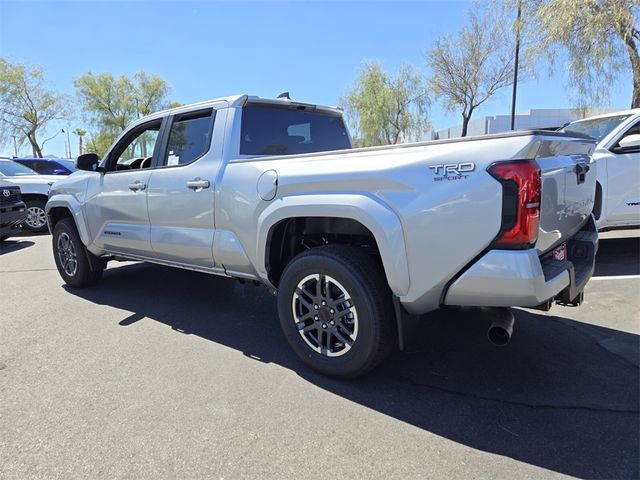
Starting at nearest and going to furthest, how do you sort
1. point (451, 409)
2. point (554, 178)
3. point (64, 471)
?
point (64, 471) → point (554, 178) → point (451, 409)

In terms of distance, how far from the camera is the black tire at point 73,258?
542 centimetres

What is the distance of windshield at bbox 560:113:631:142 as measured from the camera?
5.96m

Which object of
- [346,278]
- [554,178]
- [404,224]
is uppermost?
[554,178]

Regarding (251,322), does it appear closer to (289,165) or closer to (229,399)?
(229,399)

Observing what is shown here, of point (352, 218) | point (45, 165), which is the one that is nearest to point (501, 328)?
point (352, 218)

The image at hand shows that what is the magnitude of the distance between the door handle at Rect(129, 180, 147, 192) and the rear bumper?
10.3ft

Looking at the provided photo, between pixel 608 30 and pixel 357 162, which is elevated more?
pixel 608 30

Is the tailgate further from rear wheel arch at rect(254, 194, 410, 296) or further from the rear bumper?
rear wheel arch at rect(254, 194, 410, 296)

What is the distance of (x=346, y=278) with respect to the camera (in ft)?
9.50

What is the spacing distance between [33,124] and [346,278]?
139 ft

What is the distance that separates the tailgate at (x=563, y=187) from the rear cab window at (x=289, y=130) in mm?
2303

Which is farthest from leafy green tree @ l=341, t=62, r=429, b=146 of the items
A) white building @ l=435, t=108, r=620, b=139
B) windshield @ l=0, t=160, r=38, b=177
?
windshield @ l=0, t=160, r=38, b=177

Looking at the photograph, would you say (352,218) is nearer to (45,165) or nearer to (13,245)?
(13,245)

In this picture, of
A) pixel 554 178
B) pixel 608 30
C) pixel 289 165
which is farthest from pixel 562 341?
pixel 608 30
